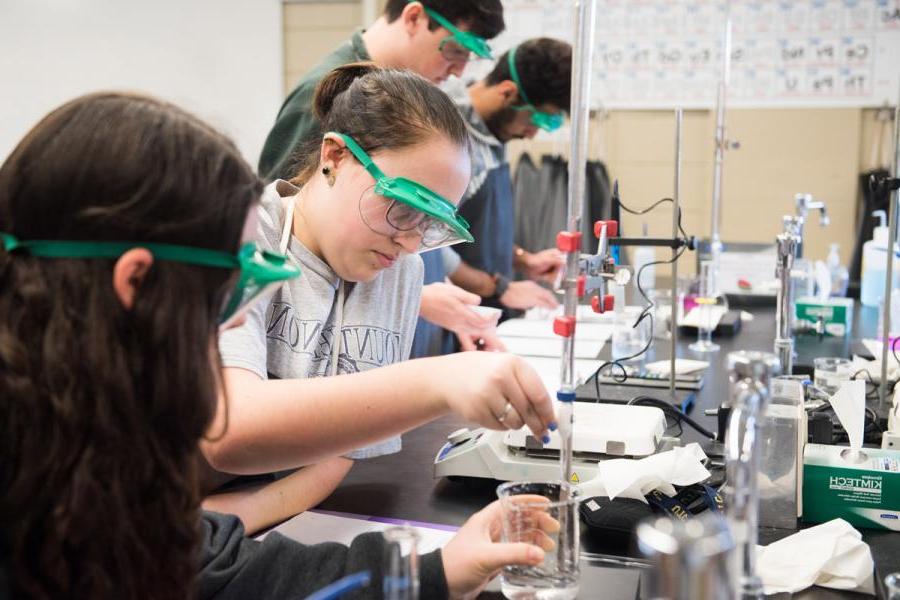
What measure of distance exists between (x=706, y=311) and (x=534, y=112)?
0.96m

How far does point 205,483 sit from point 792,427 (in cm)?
85

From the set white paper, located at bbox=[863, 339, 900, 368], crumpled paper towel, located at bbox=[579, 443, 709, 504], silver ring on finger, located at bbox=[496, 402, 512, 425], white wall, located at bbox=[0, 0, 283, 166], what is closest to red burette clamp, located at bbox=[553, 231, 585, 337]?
silver ring on finger, located at bbox=[496, 402, 512, 425]

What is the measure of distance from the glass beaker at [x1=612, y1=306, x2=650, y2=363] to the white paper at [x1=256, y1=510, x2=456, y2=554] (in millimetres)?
1248

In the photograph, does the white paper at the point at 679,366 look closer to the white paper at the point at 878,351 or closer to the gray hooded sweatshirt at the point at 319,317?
the white paper at the point at 878,351

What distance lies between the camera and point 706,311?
2.67 meters

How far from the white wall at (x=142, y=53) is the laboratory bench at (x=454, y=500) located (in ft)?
10.6

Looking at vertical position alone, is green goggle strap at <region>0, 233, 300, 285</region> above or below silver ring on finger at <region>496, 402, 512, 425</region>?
above

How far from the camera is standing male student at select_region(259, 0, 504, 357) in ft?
A: 7.93

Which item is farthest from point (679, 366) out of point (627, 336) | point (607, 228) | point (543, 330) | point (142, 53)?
point (142, 53)

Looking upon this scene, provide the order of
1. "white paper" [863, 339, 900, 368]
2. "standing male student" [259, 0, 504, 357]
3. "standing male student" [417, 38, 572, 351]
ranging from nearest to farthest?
"white paper" [863, 339, 900, 368] < "standing male student" [259, 0, 504, 357] < "standing male student" [417, 38, 572, 351]

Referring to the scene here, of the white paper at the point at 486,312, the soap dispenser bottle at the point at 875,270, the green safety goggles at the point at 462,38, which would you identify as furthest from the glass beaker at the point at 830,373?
the green safety goggles at the point at 462,38

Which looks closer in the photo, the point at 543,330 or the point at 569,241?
the point at 569,241

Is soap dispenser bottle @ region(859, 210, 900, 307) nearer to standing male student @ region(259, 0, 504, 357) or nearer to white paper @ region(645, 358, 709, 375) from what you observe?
white paper @ region(645, 358, 709, 375)

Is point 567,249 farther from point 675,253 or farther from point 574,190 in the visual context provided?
point 675,253
